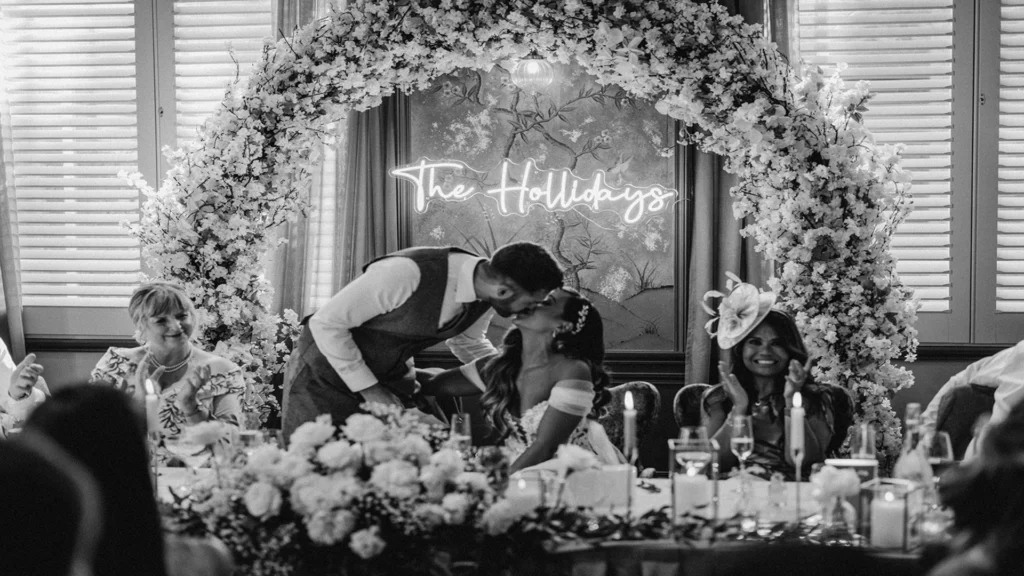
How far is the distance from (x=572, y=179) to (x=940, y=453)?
11.0 ft

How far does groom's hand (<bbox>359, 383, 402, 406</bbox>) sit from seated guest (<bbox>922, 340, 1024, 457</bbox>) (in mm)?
2300

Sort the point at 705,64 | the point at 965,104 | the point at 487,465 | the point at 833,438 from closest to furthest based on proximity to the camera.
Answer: the point at 487,465
the point at 833,438
the point at 705,64
the point at 965,104

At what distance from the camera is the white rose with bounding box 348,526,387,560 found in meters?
2.30

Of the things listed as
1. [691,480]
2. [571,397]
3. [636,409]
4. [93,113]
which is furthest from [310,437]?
[93,113]

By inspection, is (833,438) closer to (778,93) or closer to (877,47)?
(778,93)

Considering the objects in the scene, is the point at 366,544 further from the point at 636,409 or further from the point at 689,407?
the point at 689,407

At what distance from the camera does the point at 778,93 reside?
465 cm

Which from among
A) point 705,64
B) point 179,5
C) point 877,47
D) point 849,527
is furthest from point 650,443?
point 179,5

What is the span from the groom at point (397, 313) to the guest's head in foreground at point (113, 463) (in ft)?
6.92

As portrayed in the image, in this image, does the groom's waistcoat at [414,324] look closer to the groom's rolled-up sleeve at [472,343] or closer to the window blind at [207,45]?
the groom's rolled-up sleeve at [472,343]

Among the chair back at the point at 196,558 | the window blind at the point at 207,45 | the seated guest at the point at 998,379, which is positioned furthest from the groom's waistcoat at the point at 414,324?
the window blind at the point at 207,45

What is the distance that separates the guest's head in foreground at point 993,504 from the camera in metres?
1.37

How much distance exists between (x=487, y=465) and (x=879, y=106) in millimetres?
4207

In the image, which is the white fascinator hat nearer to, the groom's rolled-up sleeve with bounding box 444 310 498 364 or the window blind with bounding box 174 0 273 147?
the groom's rolled-up sleeve with bounding box 444 310 498 364
